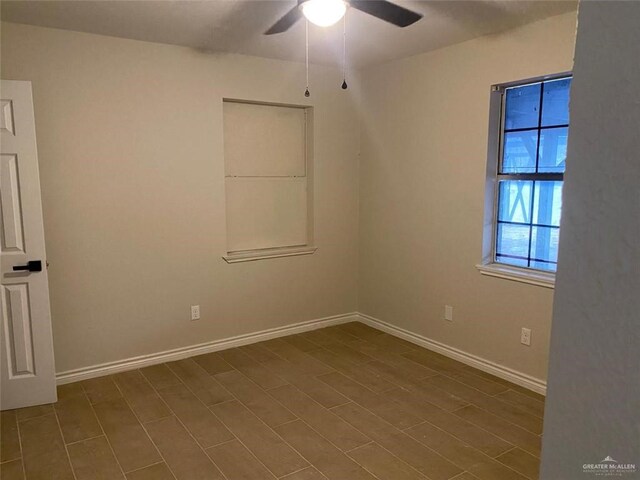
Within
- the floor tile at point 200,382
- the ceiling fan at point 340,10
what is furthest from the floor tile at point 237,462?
the ceiling fan at point 340,10

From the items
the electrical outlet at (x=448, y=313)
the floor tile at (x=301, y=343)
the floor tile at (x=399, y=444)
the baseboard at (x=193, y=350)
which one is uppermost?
the electrical outlet at (x=448, y=313)

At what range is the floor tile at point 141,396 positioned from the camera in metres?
2.96

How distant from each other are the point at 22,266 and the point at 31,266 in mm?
49

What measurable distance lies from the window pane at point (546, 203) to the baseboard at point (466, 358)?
112cm

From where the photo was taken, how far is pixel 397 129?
13.7 ft

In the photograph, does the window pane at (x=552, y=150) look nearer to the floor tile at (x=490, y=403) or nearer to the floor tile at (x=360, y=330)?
the floor tile at (x=490, y=403)

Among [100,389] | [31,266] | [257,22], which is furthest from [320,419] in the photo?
[257,22]

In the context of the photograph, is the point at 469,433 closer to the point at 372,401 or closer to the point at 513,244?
the point at 372,401

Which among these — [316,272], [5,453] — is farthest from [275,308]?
[5,453]

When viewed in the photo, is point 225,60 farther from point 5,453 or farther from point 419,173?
point 5,453

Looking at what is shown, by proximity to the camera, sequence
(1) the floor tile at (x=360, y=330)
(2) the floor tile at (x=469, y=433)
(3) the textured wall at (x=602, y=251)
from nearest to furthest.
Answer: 1. (3) the textured wall at (x=602, y=251)
2. (2) the floor tile at (x=469, y=433)
3. (1) the floor tile at (x=360, y=330)

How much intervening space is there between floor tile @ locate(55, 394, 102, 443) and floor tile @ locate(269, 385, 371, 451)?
1138mm

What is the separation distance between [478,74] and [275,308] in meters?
2.62

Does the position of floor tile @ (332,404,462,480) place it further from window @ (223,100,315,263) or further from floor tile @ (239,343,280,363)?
window @ (223,100,315,263)
